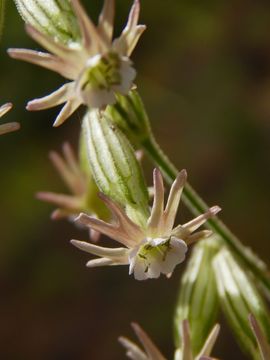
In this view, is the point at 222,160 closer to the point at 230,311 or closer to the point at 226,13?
the point at 226,13

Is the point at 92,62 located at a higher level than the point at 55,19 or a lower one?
lower

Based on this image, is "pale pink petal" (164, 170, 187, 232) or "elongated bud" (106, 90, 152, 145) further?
"elongated bud" (106, 90, 152, 145)

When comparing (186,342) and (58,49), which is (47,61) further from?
(186,342)

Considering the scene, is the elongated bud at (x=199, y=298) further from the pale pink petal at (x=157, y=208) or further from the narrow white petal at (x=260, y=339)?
the pale pink petal at (x=157, y=208)

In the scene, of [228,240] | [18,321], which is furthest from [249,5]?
[228,240]

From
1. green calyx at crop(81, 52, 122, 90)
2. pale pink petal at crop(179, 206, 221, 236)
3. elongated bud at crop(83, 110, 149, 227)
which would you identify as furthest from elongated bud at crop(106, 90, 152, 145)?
pale pink petal at crop(179, 206, 221, 236)

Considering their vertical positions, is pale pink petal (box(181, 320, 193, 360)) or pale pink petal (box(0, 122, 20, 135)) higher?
pale pink petal (box(0, 122, 20, 135))

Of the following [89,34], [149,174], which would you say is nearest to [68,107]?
[89,34]

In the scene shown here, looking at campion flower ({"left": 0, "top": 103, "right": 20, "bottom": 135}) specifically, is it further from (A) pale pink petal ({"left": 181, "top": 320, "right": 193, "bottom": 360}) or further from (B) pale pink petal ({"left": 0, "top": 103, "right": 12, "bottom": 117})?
(A) pale pink petal ({"left": 181, "top": 320, "right": 193, "bottom": 360})

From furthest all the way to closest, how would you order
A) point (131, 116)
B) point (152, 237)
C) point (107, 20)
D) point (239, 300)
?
point (239, 300) → point (131, 116) → point (152, 237) → point (107, 20)
